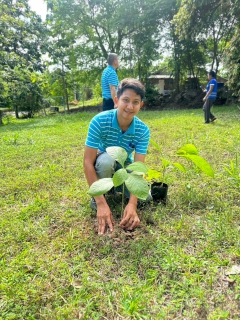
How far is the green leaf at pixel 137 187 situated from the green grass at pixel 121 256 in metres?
0.35

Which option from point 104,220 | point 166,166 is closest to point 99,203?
point 104,220

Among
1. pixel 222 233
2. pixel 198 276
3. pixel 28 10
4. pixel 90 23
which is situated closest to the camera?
pixel 198 276

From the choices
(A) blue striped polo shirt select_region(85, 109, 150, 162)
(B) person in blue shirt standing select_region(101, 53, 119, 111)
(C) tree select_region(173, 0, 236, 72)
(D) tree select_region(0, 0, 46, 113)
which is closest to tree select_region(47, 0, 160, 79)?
(D) tree select_region(0, 0, 46, 113)

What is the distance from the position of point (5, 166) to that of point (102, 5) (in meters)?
14.7

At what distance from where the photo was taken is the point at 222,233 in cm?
143

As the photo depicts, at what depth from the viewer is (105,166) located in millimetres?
1712

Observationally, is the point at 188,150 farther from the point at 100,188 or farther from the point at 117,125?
the point at 100,188

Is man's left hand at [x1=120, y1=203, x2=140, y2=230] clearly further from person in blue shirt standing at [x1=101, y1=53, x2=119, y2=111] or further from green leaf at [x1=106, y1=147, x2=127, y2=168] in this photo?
person in blue shirt standing at [x1=101, y1=53, x2=119, y2=111]

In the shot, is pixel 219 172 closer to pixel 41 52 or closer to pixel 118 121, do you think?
pixel 118 121

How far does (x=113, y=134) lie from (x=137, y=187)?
59 cm

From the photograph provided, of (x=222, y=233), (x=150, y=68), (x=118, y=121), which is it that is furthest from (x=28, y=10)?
(x=222, y=233)

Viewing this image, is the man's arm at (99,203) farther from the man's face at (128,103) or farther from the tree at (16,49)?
the tree at (16,49)

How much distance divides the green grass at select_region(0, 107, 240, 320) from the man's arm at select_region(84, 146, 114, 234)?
70mm

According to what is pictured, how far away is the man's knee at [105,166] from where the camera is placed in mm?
1713
